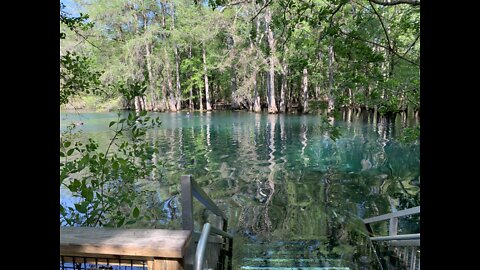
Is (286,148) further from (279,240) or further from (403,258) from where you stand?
(403,258)

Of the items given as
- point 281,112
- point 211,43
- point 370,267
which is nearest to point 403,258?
point 370,267

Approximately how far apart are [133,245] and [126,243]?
4 cm

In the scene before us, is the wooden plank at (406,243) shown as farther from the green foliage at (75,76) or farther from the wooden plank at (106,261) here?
the green foliage at (75,76)

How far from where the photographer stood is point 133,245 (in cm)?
129

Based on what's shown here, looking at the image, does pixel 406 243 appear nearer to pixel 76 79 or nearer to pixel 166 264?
pixel 166 264

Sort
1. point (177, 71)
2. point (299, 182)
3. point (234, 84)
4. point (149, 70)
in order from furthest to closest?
point (177, 71)
point (234, 84)
point (149, 70)
point (299, 182)

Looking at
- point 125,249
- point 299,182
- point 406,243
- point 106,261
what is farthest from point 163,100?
point 125,249

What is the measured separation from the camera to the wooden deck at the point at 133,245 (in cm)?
128

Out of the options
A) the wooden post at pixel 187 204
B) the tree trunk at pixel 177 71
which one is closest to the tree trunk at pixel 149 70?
the tree trunk at pixel 177 71

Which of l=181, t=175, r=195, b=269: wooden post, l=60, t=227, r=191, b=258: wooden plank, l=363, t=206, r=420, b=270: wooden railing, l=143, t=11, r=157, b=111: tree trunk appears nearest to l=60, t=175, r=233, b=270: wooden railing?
l=60, t=227, r=191, b=258: wooden plank

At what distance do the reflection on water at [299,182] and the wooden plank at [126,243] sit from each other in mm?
616

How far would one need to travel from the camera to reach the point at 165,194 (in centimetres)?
888

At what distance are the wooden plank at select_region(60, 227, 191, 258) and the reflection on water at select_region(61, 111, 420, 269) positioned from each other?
616 mm
